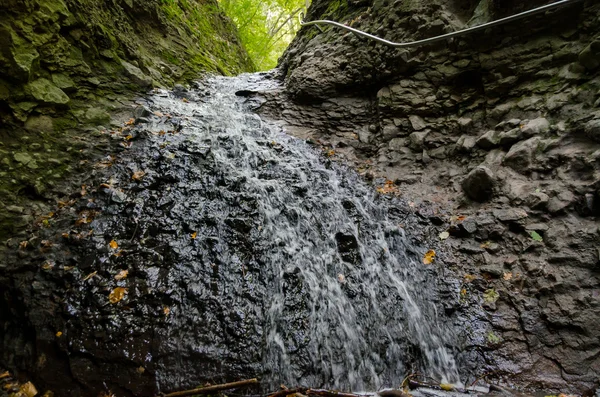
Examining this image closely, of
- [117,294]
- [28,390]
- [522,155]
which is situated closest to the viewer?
[28,390]

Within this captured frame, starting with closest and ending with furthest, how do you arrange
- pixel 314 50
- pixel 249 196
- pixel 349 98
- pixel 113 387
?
1. pixel 113 387
2. pixel 249 196
3. pixel 349 98
4. pixel 314 50

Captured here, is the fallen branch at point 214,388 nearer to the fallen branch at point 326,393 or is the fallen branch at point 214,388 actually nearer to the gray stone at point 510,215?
the fallen branch at point 326,393

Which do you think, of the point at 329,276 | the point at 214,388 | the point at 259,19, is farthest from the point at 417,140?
the point at 259,19

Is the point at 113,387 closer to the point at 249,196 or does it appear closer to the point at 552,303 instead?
the point at 249,196

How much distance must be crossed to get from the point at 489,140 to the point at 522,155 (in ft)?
1.76

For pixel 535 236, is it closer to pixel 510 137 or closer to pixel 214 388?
pixel 510 137

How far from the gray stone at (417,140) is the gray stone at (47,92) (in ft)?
17.3

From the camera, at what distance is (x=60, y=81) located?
418cm

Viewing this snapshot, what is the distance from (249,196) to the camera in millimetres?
3900

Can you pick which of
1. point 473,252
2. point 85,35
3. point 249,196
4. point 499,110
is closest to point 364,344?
point 473,252

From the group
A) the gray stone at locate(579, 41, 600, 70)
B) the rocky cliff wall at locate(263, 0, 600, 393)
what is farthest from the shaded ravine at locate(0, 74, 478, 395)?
the gray stone at locate(579, 41, 600, 70)

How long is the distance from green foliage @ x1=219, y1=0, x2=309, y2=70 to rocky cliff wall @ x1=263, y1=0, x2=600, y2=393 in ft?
21.4

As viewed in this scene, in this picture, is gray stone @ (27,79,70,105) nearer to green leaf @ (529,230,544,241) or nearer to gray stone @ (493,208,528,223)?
gray stone @ (493,208,528,223)

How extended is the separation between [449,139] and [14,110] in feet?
19.6
